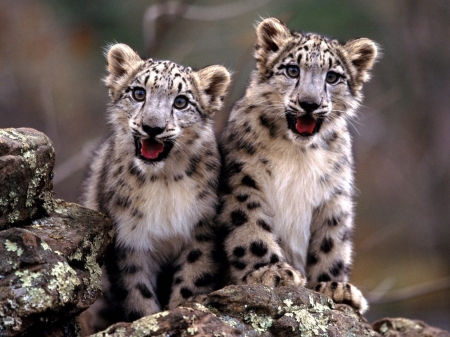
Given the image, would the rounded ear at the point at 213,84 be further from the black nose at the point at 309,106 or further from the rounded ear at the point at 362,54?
the rounded ear at the point at 362,54

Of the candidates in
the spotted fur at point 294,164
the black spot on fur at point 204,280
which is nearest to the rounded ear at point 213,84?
the spotted fur at point 294,164

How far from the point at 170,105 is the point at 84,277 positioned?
1.70m

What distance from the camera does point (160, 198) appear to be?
21.8ft

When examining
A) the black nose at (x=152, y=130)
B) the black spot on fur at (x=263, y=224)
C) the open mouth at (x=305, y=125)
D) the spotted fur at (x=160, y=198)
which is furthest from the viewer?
the black spot on fur at (x=263, y=224)

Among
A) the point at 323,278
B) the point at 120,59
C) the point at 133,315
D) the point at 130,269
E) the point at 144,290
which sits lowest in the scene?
the point at 133,315

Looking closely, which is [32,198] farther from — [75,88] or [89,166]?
[75,88]

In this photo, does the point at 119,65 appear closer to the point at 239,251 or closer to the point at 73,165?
the point at 239,251

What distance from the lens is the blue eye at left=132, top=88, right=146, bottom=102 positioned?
21.6 feet

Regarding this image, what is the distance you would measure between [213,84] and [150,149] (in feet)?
3.70

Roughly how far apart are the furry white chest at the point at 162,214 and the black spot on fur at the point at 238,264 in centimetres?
44

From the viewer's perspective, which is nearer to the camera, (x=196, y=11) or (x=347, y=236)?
(x=347, y=236)

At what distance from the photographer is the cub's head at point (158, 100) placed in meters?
6.29

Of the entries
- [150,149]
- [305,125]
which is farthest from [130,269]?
[305,125]

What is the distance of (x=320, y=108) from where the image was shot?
6.45 m
